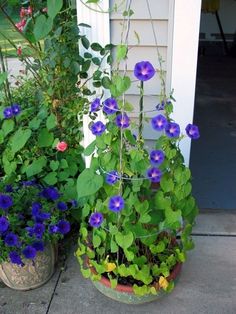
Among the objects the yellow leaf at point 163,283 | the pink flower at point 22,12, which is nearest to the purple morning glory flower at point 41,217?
the yellow leaf at point 163,283

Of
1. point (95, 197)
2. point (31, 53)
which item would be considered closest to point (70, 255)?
point (95, 197)

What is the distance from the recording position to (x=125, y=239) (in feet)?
4.89

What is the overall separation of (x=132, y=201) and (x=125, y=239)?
0.50 ft

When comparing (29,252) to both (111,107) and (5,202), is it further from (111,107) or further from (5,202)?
(111,107)

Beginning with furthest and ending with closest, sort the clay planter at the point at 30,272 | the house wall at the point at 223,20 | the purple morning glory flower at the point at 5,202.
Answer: the house wall at the point at 223,20
the clay planter at the point at 30,272
the purple morning glory flower at the point at 5,202

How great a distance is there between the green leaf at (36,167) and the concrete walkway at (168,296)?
0.48 meters

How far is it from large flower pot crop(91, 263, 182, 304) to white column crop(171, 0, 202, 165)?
0.75 metres

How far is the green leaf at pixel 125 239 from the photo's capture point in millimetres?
1485

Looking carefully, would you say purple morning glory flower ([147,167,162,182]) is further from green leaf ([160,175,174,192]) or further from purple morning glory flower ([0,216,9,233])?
purple morning glory flower ([0,216,9,233])

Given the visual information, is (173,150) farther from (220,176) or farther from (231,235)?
(220,176)

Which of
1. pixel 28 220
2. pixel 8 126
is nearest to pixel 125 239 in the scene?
pixel 28 220

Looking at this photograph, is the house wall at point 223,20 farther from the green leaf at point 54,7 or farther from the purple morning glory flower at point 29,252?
the purple morning glory flower at point 29,252

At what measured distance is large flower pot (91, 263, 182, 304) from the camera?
5.23 feet

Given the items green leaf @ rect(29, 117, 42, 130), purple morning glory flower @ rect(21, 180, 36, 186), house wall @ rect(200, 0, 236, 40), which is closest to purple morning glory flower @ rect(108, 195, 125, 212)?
purple morning glory flower @ rect(21, 180, 36, 186)
